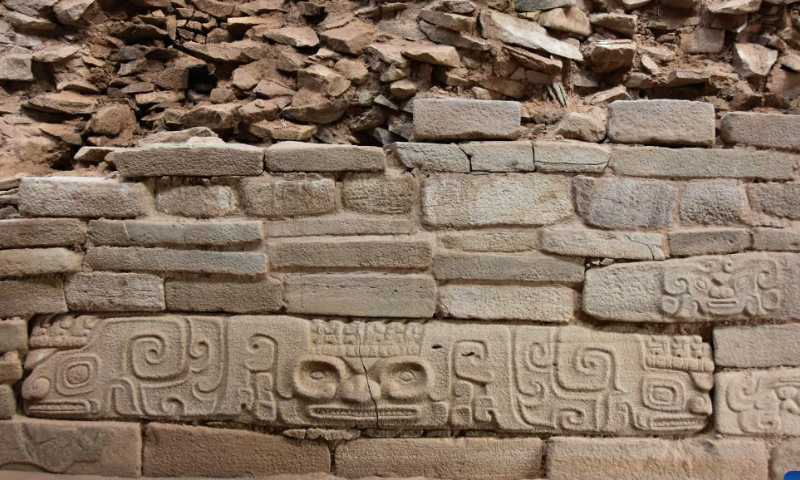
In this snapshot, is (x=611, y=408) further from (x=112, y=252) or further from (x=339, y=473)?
(x=112, y=252)

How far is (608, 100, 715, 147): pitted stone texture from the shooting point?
2332mm

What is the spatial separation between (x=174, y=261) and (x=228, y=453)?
36.5 inches

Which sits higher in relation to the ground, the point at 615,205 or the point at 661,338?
the point at 615,205

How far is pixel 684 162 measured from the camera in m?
2.33

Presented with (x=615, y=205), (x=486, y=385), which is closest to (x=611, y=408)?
(x=486, y=385)

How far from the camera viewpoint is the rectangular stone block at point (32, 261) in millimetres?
2357

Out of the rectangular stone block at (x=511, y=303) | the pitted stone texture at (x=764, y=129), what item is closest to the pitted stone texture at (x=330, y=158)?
the rectangular stone block at (x=511, y=303)

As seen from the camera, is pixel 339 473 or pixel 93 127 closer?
pixel 339 473

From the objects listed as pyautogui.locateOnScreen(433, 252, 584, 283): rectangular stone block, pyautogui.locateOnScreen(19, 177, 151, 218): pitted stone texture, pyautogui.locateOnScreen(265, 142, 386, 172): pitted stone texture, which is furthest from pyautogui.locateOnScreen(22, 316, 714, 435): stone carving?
pyautogui.locateOnScreen(265, 142, 386, 172): pitted stone texture

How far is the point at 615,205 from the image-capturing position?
7.65ft

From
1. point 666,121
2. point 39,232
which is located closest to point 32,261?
point 39,232

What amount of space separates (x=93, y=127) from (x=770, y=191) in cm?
355

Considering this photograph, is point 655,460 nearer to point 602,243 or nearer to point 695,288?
point 695,288

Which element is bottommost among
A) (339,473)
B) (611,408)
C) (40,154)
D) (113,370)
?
(339,473)
